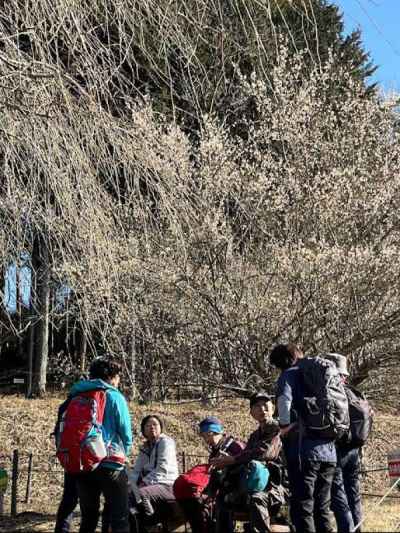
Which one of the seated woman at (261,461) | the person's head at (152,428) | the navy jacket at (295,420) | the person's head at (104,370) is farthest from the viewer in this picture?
the person's head at (152,428)

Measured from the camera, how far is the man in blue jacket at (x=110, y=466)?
545 cm

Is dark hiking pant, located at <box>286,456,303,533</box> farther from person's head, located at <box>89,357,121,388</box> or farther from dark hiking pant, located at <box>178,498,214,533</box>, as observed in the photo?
person's head, located at <box>89,357,121,388</box>

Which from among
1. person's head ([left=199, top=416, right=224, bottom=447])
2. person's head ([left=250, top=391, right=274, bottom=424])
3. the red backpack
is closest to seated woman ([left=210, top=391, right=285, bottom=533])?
person's head ([left=250, top=391, right=274, bottom=424])

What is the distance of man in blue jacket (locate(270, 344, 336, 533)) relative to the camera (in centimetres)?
549

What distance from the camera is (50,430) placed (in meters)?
15.4

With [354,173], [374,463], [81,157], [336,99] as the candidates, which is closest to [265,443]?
[81,157]

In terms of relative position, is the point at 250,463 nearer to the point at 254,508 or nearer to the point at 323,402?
the point at 254,508

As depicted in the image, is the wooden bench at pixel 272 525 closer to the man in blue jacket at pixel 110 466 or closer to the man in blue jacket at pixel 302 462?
the man in blue jacket at pixel 302 462

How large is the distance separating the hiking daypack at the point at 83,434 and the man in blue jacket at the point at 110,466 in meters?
0.05

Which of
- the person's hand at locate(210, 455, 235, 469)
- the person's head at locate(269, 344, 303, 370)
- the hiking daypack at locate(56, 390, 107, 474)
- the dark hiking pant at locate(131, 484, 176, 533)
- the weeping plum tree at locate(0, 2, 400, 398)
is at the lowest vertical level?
the dark hiking pant at locate(131, 484, 176, 533)

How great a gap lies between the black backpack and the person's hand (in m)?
0.86

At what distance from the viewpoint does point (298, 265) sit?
9.73 metres

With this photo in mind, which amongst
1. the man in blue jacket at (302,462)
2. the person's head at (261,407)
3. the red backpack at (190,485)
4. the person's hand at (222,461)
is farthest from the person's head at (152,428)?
the man in blue jacket at (302,462)

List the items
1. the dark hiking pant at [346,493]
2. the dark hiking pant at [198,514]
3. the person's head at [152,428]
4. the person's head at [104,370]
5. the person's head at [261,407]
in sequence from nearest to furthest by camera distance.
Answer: the person's head at [104,370] → the dark hiking pant at [346,493] → the person's head at [261,407] → the dark hiking pant at [198,514] → the person's head at [152,428]
